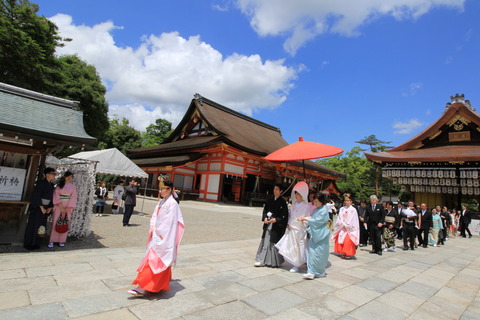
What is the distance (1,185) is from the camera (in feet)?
16.7

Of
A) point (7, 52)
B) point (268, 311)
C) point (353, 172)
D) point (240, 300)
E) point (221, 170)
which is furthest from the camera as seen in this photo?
point (353, 172)

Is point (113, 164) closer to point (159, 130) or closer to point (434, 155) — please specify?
point (434, 155)

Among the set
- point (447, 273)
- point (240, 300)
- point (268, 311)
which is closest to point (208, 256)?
point (240, 300)

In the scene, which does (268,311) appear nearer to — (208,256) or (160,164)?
(208,256)

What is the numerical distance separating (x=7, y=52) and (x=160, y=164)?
404 inches

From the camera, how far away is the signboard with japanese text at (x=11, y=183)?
16.8ft

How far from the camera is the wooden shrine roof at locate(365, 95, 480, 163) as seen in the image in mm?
14008

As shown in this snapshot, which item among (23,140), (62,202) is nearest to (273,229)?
(62,202)

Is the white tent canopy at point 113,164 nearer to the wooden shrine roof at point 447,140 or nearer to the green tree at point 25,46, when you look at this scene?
the green tree at point 25,46

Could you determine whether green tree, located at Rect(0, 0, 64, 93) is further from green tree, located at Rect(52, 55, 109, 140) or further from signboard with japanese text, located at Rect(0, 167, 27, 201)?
signboard with japanese text, located at Rect(0, 167, 27, 201)

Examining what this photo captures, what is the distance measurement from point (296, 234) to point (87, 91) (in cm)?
1992

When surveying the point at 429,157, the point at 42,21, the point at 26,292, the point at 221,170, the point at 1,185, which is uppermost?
the point at 42,21

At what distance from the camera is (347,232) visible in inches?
239

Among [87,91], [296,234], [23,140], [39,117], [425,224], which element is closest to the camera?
[296,234]
